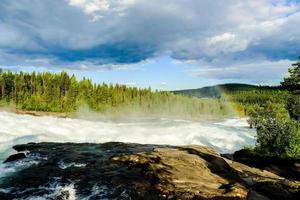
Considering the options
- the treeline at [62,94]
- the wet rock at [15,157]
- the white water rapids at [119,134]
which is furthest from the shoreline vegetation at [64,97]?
the wet rock at [15,157]

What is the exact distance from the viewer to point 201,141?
5625 cm

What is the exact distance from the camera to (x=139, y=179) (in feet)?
74.2

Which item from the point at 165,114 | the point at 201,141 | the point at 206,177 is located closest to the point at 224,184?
the point at 206,177

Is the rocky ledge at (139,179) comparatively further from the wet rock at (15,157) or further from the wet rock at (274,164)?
the wet rock at (274,164)

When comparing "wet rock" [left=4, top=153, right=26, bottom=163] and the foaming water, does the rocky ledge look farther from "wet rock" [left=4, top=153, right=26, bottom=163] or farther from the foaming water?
the foaming water

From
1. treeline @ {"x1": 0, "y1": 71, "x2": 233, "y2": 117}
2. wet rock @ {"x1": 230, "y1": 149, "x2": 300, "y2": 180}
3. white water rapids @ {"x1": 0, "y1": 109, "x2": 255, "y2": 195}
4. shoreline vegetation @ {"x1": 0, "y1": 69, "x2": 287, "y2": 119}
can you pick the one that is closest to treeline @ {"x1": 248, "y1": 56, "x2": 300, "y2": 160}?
wet rock @ {"x1": 230, "y1": 149, "x2": 300, "y2": 180}

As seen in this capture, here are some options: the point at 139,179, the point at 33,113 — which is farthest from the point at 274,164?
the point at 33,113

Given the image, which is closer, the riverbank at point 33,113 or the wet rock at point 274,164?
the wet rock at point 274,164

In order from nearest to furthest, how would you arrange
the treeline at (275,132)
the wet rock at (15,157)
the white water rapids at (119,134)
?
the wet rock at (15,157)
the treeline at (275,132)
the white water rapids at (119,134)

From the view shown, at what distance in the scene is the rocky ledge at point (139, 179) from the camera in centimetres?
1997

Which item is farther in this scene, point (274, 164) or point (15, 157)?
point (274, 164)

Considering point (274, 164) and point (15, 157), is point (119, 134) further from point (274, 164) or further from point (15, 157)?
point (15, 157)

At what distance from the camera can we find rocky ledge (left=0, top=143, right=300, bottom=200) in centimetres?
1997

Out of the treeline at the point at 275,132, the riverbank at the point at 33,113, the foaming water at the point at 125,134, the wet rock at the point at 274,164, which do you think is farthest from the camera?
the riverbank at the point at 33,113
